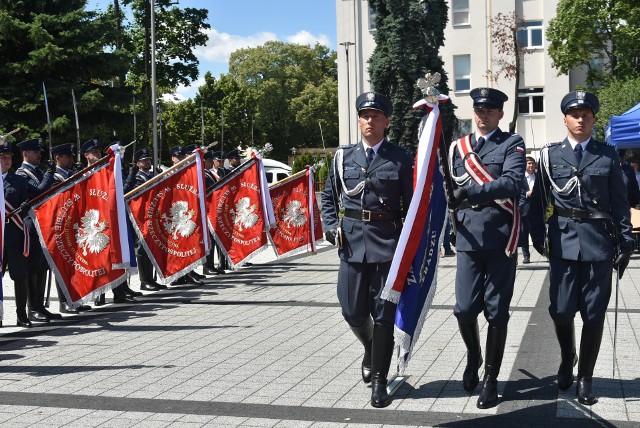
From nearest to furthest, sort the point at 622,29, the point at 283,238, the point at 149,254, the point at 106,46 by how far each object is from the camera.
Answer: the point at 149,254 → the point at 283,238 → the point at 106,46 → the point at 622,29

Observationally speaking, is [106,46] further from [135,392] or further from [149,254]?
[135,392]

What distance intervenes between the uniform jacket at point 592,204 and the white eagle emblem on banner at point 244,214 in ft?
31.1

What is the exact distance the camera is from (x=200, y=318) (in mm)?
10781

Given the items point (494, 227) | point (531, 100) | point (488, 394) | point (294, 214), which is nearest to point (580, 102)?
point (494, 227)

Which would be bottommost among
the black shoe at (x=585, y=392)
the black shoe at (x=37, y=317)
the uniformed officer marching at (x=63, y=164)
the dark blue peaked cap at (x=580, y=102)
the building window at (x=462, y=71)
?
the black shoe at (x=37, y=317)

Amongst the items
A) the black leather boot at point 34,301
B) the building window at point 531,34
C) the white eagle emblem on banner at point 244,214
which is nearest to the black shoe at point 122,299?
the black leather boot at point 34,301

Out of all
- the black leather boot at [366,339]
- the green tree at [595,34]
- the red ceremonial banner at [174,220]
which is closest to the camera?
the black leather boot at [366,339]

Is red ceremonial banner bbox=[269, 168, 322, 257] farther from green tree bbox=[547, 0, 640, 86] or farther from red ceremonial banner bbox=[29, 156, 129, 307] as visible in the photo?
green tree bbox=[547, 0, 640, 86]

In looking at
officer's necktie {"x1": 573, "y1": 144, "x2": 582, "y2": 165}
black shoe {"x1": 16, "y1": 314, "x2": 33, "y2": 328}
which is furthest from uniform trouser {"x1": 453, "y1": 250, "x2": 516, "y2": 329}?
black shoe {"x1": 16, "y1": 314, "x2": 33, "y2": 328}

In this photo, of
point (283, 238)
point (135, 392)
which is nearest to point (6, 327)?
point (135, 392)

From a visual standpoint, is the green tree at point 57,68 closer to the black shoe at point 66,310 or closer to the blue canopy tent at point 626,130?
the blue canopy tent at point 626,130

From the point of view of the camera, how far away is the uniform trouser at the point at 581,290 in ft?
20.7

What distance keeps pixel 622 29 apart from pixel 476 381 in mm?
36249

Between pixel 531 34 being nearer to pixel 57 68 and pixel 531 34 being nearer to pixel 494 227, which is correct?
pixel 57 68
